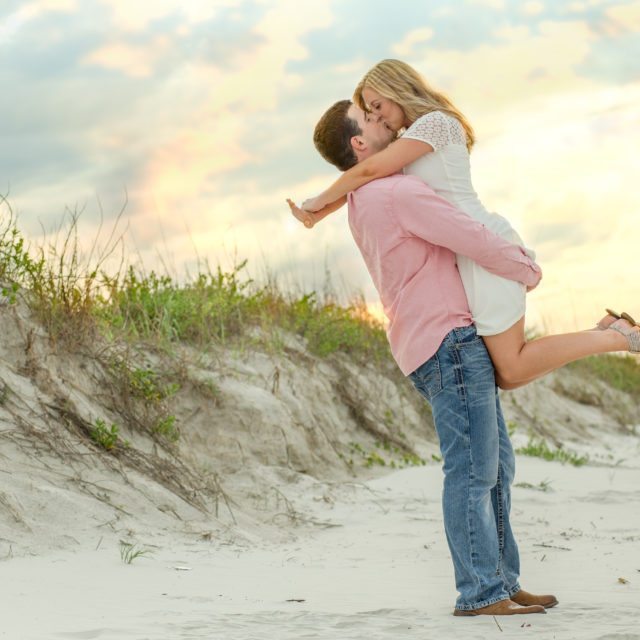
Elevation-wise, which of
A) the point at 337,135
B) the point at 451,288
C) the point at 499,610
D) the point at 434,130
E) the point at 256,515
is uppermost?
the point at 337,135

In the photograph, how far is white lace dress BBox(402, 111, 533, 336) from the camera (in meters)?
3.91

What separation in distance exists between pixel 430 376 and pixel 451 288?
366 mm

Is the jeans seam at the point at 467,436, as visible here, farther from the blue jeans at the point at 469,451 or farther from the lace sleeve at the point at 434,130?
the lace sleeve at the point at 434,130

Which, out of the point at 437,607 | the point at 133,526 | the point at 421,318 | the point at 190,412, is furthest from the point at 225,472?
the point at 421,318

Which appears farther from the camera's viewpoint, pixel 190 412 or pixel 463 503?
pixel 190 412

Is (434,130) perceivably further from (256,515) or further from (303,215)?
(256,515)

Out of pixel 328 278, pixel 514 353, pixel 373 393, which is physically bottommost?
pixel 514 353

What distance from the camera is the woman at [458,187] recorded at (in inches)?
155

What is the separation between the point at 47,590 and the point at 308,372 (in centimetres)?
528

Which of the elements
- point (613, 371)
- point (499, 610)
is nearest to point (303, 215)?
point (499, 610)

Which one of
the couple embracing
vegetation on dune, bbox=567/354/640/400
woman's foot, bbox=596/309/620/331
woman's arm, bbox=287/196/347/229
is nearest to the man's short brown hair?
the couple embracing

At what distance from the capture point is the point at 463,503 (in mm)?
3979

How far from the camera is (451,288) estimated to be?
397 centimetres

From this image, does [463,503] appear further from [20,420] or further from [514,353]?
[20,420]
